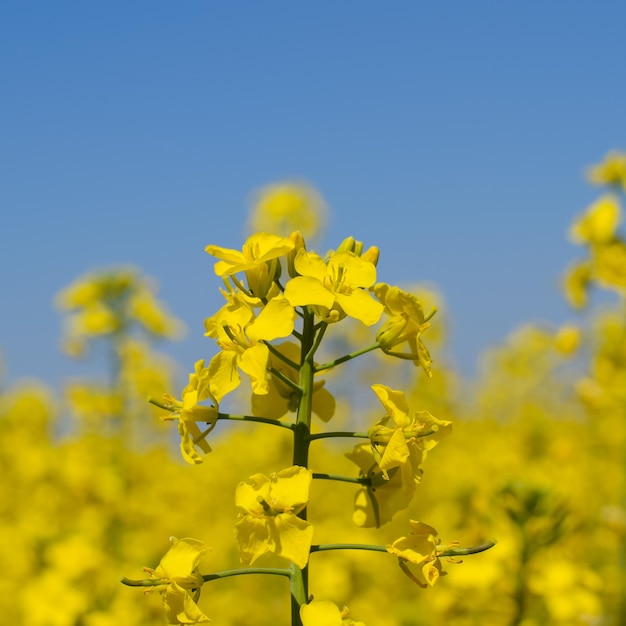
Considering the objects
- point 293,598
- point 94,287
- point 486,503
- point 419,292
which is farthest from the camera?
point 419,292

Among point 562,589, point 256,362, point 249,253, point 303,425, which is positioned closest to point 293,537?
point 303,425

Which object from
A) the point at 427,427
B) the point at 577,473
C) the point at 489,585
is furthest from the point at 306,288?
the point at 577,473

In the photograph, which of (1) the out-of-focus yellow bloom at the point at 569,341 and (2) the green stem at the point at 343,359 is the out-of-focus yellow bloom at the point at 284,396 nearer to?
(2) the green stem at the point at 343,359

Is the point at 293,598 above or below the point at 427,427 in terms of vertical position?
below

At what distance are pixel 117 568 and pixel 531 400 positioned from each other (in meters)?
11.0

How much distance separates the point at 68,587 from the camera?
4.17 meters

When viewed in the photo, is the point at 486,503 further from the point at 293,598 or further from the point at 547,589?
the point at 293,598

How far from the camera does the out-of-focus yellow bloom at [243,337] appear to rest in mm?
1528

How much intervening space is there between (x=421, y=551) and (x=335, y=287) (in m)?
0.50

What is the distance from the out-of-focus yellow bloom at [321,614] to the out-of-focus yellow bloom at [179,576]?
22 cm

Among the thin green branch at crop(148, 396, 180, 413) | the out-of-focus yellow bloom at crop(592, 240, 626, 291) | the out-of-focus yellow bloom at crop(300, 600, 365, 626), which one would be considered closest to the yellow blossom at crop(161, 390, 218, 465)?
the thin green branch at crop(148, 396, 180, 413)

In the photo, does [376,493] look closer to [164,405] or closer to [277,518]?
[277,518]

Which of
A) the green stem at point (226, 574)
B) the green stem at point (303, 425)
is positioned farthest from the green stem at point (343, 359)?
→ the green stem at point (226, 574)

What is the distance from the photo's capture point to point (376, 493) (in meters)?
1.67
